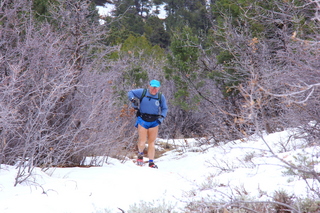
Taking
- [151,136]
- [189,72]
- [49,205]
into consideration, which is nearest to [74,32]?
[151,136]

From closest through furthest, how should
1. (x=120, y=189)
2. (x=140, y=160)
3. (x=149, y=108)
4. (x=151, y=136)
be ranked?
(x=120, y=189), (x=149, y=108), (x=151, y=136), (x=140, y=160)

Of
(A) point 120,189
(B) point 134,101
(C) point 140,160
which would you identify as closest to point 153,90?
(B) point 134,101

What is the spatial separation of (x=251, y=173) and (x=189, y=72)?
347 inches

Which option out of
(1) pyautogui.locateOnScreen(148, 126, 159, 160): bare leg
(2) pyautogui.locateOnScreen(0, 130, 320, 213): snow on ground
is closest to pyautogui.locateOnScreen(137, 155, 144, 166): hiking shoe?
(1) pyautogui.locateOnScreen(148, 126, 159, 160): bare leg

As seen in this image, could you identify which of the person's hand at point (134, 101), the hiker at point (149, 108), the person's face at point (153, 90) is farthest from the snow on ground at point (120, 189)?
the person's face at point (153, 90)

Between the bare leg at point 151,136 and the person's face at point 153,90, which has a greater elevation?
the person's face at point 153,90

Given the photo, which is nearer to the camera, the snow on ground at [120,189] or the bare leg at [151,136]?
the snow on ground at [120,189]

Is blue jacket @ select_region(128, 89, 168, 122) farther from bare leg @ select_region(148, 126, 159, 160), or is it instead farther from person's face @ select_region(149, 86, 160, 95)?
bare leg @ select_region(148, 126, 159, 160)

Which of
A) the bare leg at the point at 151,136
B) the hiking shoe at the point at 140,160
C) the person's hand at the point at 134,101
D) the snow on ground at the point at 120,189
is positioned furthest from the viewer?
the hiking shoe at the point at 140,160

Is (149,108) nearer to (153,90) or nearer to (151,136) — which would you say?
(153,90)

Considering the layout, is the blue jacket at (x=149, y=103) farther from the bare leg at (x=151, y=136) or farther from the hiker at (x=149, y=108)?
the bare leg at (x=151, y=136)

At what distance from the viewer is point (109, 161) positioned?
25.9 feet

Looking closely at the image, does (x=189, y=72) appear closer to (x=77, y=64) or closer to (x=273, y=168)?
(x=77, y=64)

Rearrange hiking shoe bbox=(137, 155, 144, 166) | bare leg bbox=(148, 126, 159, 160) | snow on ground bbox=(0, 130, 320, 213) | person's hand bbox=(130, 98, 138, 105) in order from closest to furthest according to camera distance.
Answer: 1. snow on ground bbox=(0, 130, 320, 213)
2. person's hand bbox=(130, 98, 138, 105)
3. bare leg bbox=(148, 126, 159, 160)
4. hiking shoe bbox=(137, 155, 144, 166)
